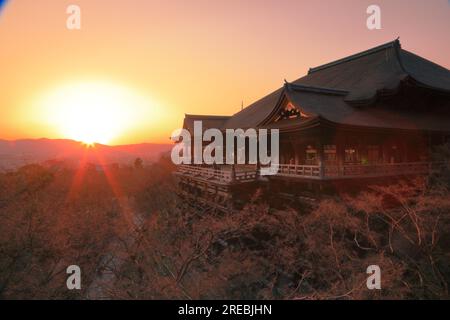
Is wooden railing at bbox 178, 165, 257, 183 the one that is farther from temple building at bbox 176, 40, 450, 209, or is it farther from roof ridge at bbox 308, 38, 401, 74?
Result: roof ridge at bbox 308, 38, 401, 74

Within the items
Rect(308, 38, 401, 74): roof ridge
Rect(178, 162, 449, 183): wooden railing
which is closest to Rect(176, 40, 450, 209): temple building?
Rect(178, 162, 449, 183): wooden railing

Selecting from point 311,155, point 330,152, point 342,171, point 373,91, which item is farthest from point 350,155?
point 342,171

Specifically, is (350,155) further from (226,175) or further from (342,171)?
(226,175)

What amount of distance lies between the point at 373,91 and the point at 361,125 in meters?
5.01

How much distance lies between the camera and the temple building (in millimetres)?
12539

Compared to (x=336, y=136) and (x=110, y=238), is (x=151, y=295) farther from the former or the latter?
(x=336, y=136)

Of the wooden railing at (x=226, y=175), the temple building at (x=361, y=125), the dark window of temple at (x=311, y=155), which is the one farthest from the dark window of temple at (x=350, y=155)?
the wooden railing at (x=226, y=175)

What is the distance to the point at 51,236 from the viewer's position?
29.5 feet

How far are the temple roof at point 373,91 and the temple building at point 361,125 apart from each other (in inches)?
2.1

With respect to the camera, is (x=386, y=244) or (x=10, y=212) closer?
(x=10, y=212)

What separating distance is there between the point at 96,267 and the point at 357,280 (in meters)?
9.69

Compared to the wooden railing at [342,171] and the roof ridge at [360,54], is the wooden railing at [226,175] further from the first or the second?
the roof ridge at [360,54]

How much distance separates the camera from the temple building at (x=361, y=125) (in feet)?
41.1
